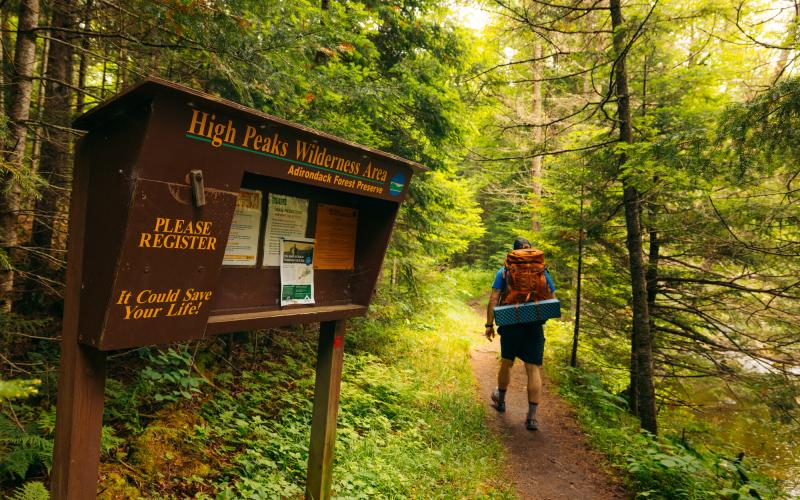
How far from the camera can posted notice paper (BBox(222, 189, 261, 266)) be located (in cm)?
256

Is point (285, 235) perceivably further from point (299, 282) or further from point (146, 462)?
point (146, 462)

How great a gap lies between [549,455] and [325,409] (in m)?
3.61

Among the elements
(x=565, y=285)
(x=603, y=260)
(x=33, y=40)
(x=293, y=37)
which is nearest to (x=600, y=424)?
(x=603, y=260)

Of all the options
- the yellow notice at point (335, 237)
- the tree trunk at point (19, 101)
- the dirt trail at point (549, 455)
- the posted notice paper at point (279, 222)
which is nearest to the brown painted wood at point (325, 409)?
the yellow notice at point (335, 237)

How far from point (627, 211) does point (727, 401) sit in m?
8.30

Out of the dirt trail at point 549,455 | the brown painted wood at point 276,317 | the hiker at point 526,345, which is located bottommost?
the dirt trail at point 549,455

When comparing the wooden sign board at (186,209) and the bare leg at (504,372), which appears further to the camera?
the bare leg at (504,372)

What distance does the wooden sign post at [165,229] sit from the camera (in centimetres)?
186

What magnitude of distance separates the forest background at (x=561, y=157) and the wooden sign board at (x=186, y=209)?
1211 mm

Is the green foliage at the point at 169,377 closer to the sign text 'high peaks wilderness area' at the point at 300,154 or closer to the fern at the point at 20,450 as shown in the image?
the fern at the point at 20,450

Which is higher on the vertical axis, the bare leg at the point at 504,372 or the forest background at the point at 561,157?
the forest background at the point at 561,157

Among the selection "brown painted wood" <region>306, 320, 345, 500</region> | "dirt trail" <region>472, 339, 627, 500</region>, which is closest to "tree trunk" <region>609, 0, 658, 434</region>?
"dirt trail" <region>472, 339, 627, 500</region>

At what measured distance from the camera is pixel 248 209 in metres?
2.62

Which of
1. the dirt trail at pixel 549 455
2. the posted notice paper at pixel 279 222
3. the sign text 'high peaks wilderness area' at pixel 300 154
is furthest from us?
the dirt trail at pixel 549 455
